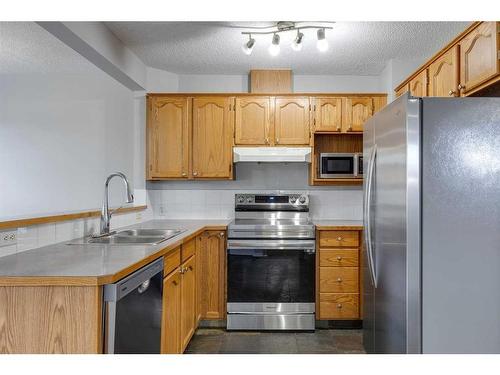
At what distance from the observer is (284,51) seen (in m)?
3.21

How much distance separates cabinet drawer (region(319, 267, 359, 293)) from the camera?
3.15 metres

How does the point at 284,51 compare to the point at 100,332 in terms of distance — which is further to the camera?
the point at 284,51

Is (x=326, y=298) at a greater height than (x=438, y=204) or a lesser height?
lesser

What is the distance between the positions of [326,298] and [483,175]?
5.80ft

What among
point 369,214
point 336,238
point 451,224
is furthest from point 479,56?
point 336,238

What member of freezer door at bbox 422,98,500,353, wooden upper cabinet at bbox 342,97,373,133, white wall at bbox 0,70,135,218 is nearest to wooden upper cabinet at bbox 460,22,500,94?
freezer door at bbox 422,98,500,353

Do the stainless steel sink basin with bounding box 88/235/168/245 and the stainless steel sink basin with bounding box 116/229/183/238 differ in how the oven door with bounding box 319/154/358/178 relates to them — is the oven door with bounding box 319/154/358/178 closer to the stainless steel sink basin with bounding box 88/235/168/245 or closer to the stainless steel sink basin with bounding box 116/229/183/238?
the stainless steel sink basin with bounding box 116/229/183/238

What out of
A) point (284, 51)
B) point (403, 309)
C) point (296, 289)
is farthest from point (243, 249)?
point (284, 51)

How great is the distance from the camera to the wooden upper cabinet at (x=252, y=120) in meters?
3.51

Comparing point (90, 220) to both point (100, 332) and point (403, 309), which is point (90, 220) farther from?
point (403, 309)

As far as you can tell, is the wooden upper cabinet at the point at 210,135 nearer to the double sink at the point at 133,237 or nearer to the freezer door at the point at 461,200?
the double sink at the point at 133,237

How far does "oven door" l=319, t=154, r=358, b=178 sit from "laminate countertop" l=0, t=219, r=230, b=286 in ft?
6.03

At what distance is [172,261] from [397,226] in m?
1.27

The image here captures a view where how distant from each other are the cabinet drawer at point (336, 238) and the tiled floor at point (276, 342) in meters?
0.74
